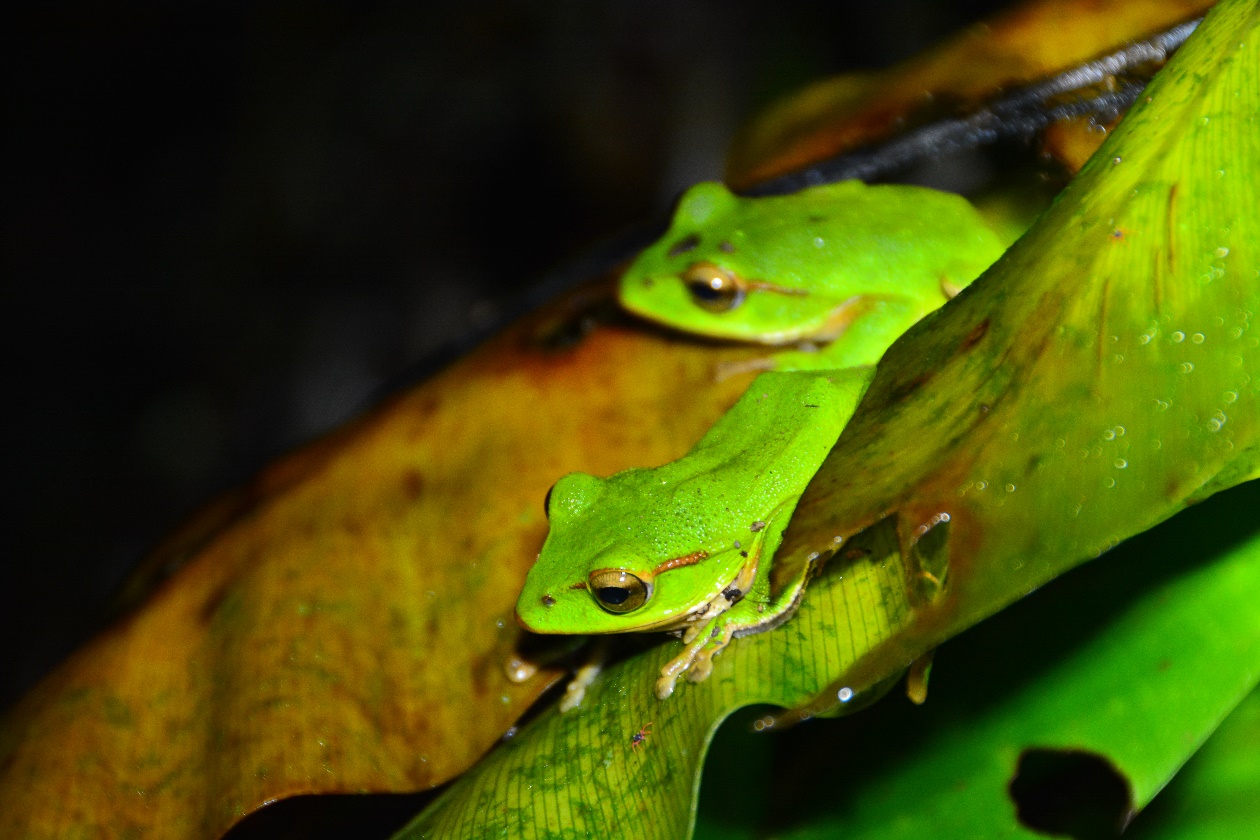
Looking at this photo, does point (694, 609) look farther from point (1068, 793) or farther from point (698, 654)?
point (1068, 793)

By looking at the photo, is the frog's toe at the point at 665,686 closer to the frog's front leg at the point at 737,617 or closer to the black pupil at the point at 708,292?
the frog's front leg at the point at 737,617

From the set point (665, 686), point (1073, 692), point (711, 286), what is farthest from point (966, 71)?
point (665, 686)

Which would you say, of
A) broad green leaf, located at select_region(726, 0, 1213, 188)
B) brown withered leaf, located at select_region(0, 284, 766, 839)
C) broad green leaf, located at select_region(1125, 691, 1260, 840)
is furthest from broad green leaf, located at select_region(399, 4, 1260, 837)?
broad green leaf, located at select_region(726, 0, 1213, 188)

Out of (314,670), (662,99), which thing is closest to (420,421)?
(314,670)

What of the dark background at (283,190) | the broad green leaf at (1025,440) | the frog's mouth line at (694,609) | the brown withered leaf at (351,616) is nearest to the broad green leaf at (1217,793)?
the broad green leaf at (1025,440)

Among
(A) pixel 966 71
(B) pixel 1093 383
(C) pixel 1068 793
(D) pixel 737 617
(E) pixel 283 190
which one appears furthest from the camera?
(E) pixel 283 190
